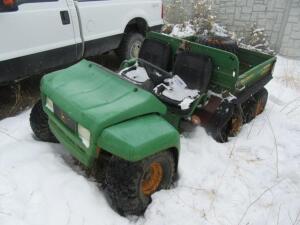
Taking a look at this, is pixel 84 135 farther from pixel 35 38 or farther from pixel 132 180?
pixel 35 38

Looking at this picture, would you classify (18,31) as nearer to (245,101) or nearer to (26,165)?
(26,165)

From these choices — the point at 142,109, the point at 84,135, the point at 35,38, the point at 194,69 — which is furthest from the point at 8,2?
the point at 194,69

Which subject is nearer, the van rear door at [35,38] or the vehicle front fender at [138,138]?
the vehicle front fender at [138,138]

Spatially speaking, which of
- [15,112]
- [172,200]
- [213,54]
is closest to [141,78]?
[213,54]

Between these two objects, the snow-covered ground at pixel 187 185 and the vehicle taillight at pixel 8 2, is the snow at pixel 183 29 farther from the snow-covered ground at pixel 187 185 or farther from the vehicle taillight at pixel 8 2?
the vehicle taillight at pixel 8 2

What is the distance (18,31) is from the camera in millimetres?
3910

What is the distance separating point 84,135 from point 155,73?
4.14 feet

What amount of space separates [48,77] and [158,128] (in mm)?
1277

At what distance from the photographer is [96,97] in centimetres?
281

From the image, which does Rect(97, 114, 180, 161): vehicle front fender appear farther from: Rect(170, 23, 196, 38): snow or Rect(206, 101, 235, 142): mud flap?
Rect(170, 23, 196, 38): snow

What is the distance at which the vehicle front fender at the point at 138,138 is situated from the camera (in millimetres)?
2371

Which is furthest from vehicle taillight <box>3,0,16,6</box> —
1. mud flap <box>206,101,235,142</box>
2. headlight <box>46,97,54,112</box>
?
mud flap <box>206,101,235,142</box>

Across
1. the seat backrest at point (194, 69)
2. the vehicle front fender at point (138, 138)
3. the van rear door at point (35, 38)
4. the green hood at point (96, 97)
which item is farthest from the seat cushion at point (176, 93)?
the van rear door at point (35, 38)

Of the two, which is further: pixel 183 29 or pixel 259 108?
pixel 183 29
